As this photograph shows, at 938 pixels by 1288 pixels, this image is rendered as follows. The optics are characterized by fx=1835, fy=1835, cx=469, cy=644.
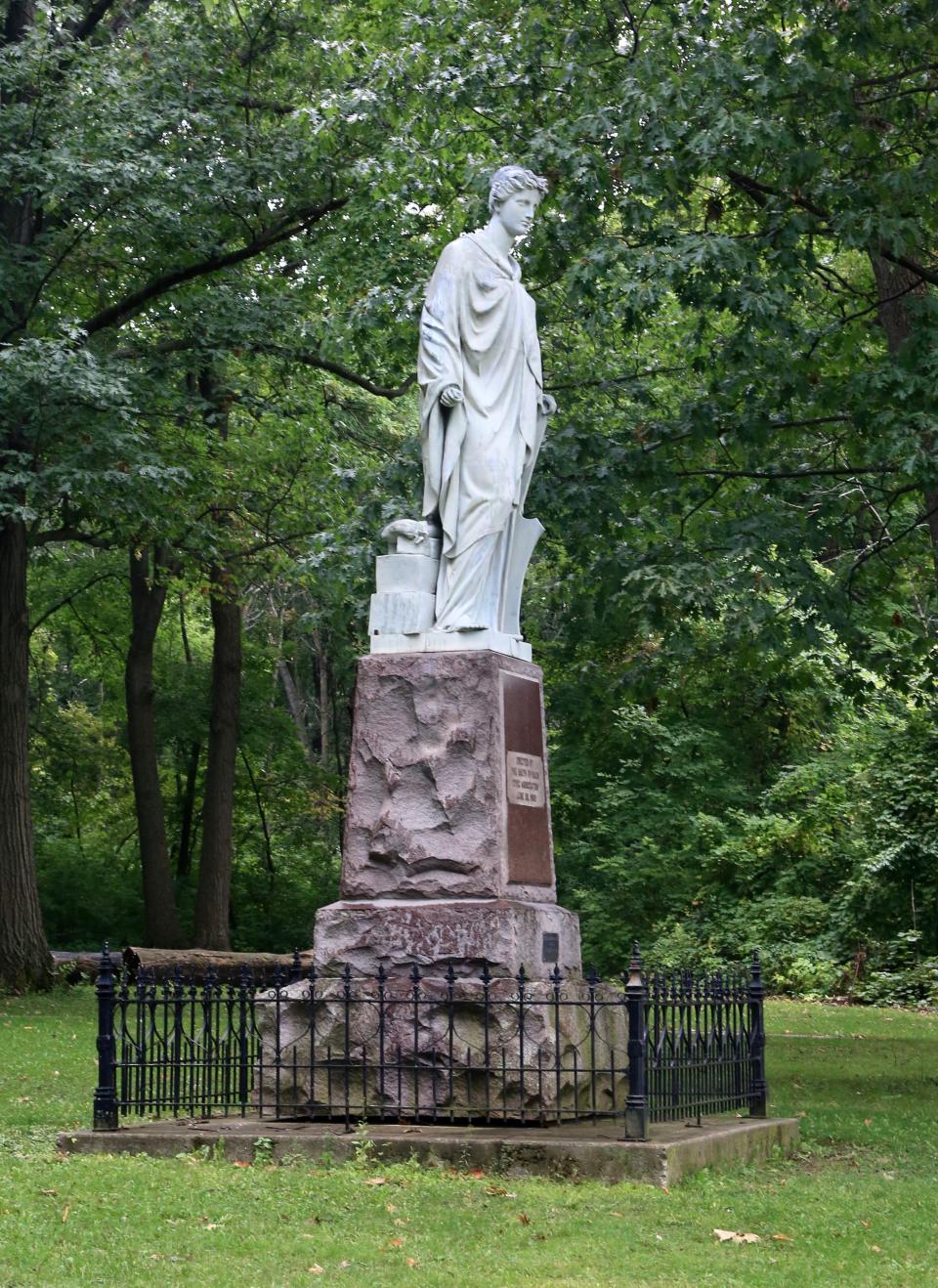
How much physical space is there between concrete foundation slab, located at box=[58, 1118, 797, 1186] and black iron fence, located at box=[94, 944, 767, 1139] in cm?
14

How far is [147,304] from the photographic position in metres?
22.0

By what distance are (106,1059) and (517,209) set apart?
17.1 feet

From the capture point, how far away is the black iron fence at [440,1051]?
362 inches

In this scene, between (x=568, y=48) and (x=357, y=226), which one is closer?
(x=568, y=48)

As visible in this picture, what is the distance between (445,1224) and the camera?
7.46 metres

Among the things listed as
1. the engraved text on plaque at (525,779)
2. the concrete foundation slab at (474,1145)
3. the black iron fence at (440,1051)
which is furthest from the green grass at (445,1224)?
the engraved text on plaque at (525,779)

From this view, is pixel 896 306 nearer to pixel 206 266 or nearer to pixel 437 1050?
pixel 437 1050

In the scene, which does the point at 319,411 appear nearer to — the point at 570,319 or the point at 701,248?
the point at 570,319

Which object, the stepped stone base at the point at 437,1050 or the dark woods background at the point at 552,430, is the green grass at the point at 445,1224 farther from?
the dark woods background at the point at 552,430

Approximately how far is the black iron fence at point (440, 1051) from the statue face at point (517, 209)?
4.28m

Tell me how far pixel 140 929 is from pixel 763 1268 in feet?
83.5

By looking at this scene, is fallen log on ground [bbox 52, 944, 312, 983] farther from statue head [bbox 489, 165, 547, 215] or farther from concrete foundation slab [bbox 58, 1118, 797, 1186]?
statue head [bbox 489, 165, 547, 215]

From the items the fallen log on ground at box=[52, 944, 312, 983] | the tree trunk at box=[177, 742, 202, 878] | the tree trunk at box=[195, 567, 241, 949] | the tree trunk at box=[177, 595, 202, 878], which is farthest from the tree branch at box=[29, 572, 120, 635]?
the fallen log on ground at box=[52, 944, 312, 983]

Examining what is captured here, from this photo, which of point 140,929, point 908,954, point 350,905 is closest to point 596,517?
point 350,905
